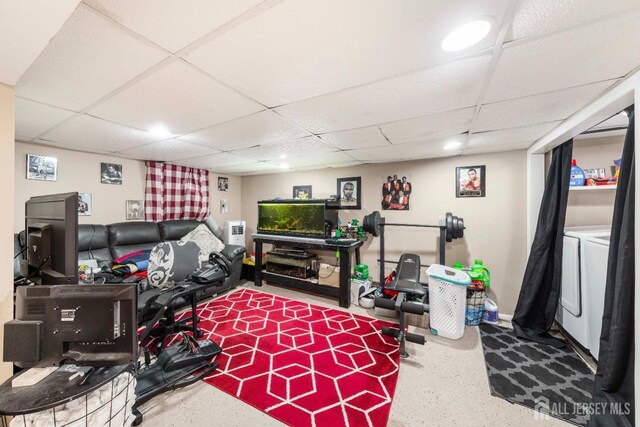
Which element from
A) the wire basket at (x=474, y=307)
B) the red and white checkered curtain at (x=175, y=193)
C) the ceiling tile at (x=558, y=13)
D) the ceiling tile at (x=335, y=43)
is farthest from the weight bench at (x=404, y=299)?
the red and white checkered curtain at (x=175, y=193)

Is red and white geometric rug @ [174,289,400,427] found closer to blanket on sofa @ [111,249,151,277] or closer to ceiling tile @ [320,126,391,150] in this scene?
blanket on sofa @ [111,249,151,277]

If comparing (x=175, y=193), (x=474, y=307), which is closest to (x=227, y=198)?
(x=175, y=193)

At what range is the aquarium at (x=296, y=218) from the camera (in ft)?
12.4

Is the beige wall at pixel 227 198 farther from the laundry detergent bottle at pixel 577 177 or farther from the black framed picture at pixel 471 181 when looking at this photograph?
the laundry detergent bottle at pixel 577 177

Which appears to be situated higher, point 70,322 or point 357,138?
point 357,138

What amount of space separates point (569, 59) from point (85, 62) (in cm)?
235

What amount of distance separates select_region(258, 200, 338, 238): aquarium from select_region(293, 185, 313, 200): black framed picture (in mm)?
403

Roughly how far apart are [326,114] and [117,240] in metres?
3.42

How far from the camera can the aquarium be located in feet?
12.4

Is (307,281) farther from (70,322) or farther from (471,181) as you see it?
(70,322)

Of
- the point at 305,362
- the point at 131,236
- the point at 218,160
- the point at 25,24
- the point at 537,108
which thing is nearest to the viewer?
the point at 25,24

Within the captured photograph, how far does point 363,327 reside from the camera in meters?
2.67

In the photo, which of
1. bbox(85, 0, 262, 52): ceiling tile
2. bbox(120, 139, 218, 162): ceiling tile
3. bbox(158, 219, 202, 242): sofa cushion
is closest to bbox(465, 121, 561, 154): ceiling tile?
bbox(85, 0, 262, 52): ceiling tile

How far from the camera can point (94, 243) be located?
123 inches
